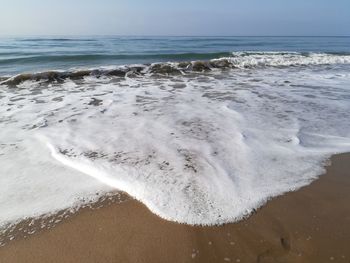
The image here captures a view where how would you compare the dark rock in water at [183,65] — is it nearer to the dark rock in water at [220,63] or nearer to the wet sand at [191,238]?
the dark rock in water at [220,63]

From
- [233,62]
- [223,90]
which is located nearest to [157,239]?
[223,90]

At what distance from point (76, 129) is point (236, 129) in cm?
231

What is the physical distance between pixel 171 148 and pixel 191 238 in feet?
5.55

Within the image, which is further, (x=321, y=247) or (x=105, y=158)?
(x=105, y=158)

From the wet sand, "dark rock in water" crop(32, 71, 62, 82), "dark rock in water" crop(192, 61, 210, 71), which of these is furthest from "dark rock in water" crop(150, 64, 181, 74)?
the wet sand

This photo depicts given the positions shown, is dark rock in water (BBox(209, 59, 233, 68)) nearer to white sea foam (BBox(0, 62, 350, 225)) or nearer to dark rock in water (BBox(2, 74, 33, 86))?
white sea foam (BBox(0, 62, 350, 225))

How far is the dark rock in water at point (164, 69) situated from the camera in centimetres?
1169

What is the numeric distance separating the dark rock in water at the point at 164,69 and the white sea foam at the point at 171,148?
4.85 meters

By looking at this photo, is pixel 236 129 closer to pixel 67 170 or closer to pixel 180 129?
pixel 180 129

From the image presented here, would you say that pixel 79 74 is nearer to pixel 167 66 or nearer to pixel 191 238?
pixel 167 66

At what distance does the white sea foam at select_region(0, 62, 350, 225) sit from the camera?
109 inches

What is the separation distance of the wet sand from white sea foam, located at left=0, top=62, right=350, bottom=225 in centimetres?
16

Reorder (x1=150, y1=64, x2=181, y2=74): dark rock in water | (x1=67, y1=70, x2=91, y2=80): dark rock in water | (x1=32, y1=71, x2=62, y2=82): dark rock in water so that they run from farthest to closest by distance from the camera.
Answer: (x1=150, y1=64, x2=181, y2=74): dark rock in water → (x1=67, y1=70, x2=91, y2=80): dark rock in water → (x1=32, y1=71, x2=62, y2=82): dark rock in water

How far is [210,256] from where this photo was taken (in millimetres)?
2104
